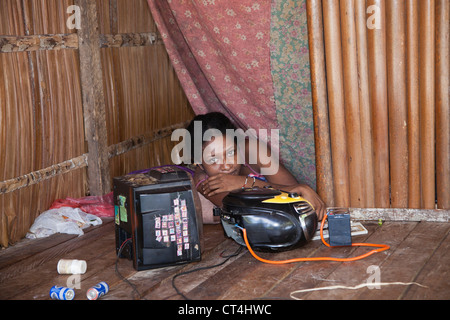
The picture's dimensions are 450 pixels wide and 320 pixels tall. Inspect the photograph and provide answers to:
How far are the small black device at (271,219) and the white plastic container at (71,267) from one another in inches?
30.1

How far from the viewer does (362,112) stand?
3229 millimetres

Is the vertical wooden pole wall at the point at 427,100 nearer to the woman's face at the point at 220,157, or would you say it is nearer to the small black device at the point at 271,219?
the small black device at the point at 271,219

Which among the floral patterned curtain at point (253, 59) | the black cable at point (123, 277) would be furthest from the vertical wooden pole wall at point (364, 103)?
the black cable at point (123, 277)

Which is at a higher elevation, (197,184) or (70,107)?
(70,107)

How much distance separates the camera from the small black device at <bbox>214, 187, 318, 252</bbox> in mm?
2727

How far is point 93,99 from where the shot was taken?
12.5 ft

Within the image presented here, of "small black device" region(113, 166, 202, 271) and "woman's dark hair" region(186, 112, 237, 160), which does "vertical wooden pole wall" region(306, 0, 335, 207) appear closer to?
"woman's dark hair" region(186, 112, 237, 160)

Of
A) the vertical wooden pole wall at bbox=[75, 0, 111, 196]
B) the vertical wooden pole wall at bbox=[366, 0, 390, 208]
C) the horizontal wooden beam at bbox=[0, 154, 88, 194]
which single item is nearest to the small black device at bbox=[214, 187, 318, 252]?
the vertical wooden pole wall at bbox=[366, 0, 390, 208]
